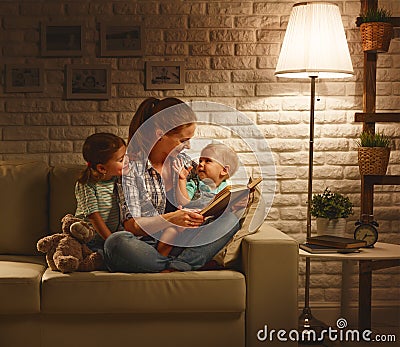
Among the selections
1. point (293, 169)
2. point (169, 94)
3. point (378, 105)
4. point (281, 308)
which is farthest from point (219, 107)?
point (281, 308)

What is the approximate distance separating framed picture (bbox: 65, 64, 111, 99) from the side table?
4.56ft

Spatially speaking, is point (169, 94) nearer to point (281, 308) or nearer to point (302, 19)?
point (302, 19)

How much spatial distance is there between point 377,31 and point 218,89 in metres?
0.89

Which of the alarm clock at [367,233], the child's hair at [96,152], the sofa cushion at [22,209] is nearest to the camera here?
the child's hair at [96,152]

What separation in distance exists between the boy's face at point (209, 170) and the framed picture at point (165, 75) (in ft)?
2.40

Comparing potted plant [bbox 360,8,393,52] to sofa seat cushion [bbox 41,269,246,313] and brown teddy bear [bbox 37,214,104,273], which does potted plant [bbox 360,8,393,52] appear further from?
brown teddy bear [bbox 37,214,104,273]

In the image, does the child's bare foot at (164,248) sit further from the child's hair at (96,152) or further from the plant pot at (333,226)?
the plant pot at (333,226)

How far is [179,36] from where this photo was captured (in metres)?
3.96

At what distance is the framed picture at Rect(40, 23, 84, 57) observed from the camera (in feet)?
12.9

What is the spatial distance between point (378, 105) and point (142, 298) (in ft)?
6.11

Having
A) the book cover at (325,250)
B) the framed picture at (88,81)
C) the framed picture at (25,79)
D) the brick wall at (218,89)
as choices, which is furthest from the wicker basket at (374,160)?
the framed picture at (25,79)

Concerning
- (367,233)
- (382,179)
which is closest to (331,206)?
(367,233)

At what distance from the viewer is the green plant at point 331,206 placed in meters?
3.68

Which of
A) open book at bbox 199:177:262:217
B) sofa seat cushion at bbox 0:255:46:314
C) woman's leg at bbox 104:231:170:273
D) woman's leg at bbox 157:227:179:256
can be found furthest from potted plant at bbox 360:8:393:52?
sofa seat cushion at bbox 0:255:46:314
